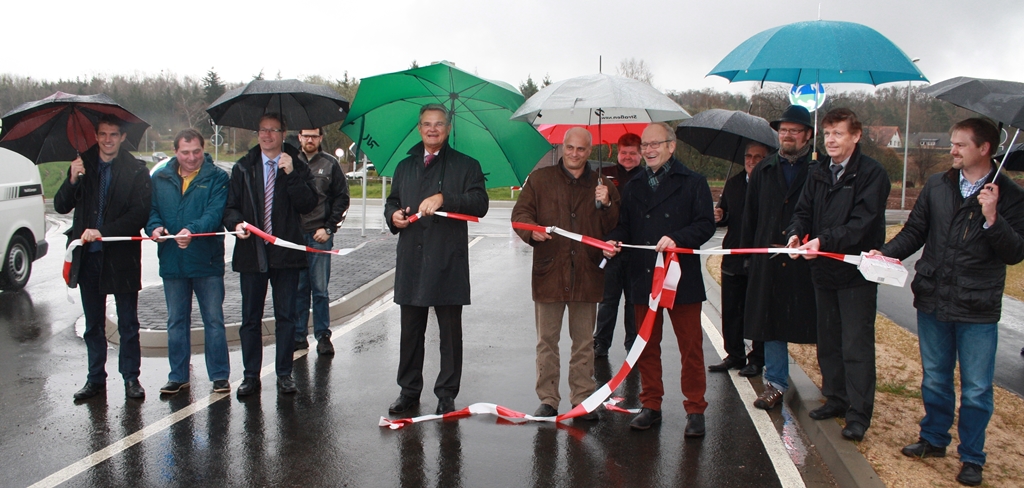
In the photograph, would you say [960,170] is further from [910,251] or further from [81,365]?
[81,365]

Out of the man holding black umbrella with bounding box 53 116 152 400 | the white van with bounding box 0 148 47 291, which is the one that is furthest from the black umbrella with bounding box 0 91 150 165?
the white van with bounding box 0 148 47 291

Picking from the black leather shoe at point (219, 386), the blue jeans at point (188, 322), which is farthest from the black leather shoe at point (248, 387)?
the blue jeans at point (188, 322)

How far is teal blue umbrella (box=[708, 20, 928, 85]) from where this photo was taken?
16.0ft

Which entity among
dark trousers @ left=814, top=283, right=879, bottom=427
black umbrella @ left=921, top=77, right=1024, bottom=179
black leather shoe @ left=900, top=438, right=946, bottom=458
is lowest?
A: black leather shoe @ left=900, top=438, right=946, bottom=458

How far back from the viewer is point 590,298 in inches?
211

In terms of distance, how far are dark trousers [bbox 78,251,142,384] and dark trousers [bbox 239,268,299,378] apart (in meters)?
0.84

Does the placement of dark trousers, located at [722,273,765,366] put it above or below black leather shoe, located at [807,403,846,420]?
above

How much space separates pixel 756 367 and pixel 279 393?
407cm

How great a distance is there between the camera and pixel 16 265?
10508 millimetres

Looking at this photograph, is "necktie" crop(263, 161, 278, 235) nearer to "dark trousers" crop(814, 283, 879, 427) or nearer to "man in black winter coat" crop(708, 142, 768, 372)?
"man in black winter coat" crop(708, 142, 768, 372)

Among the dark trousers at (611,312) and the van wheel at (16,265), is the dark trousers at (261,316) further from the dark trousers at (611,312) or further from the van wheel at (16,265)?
the van wheel at (16,265)

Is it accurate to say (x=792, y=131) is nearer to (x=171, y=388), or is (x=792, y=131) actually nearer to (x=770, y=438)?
(x=770, y=438)

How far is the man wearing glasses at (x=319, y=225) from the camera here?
265 inches

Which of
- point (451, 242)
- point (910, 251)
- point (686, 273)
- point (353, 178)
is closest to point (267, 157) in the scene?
point (451, 242)
